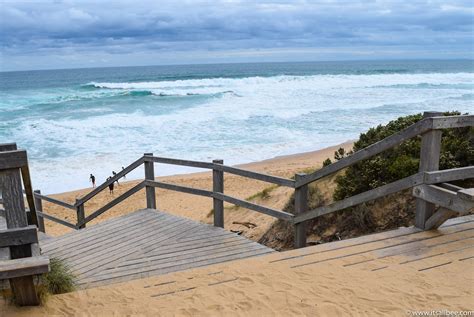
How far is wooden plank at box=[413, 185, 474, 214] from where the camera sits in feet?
13.9

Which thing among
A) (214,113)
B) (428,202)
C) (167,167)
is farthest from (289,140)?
(428,202)

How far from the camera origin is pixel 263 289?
3893mm

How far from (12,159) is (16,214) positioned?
1.39 ft

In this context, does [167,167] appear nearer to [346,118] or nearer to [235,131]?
[235,131]

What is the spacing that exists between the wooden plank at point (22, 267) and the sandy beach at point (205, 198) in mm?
6208

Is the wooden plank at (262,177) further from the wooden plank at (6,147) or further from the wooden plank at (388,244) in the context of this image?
the wooden plank at (6,147)

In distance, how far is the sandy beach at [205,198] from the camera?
10.7m

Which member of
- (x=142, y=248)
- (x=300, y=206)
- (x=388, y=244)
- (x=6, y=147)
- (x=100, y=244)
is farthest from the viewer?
(x=100, y=244)

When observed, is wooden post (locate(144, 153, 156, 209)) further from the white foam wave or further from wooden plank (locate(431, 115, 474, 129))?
the white foam wave

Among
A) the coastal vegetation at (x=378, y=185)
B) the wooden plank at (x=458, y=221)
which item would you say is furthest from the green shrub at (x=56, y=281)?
the coastal vegetation at (x=378, y=185)

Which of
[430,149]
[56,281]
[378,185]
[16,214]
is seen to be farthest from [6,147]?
[378,185]

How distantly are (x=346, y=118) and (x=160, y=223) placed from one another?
76.6 feet

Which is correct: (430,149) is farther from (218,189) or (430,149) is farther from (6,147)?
(6,147)

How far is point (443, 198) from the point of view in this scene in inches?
175
